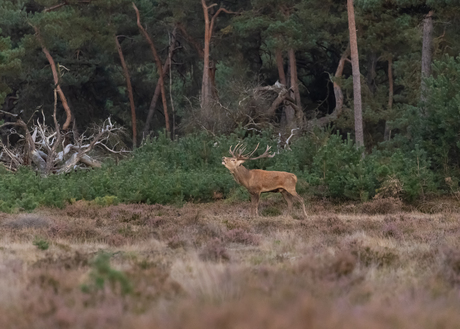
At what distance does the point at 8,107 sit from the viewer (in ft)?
136

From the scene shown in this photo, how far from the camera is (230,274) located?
16.4 feet

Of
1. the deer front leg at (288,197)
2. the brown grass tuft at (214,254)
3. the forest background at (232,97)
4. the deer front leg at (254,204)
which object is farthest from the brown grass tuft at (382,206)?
the brown grass tuft at (214,254)

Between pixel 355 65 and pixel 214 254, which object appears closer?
pixel 214 254

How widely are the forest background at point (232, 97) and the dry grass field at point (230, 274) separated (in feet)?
13.3

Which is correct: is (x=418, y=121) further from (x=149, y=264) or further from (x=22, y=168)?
(x=149, y=264)

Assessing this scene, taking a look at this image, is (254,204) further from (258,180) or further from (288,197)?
(288,197)

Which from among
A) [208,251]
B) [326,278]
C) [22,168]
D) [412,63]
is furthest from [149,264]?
[412,63]

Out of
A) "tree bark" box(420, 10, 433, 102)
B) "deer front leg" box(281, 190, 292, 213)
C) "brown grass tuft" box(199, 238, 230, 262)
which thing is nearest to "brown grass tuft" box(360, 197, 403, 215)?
"deer front leg" box(281, 190, 292, 213)

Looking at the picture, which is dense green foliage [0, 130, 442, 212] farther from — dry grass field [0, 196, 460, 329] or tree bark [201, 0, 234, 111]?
tree bark [201, 0, 234, 111]

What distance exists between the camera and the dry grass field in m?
4.01

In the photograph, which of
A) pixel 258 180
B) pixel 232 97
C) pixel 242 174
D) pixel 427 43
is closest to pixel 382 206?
pixel 258 180

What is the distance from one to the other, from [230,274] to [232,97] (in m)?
29.9

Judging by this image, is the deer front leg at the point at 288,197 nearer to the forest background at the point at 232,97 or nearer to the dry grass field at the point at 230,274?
the dry grass field at the point at 230,274

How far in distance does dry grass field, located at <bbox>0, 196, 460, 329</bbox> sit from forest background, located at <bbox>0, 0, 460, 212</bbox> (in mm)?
4060
